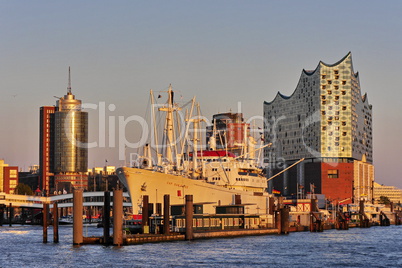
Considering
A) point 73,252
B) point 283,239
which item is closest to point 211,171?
point 283,239

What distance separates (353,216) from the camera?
17875 cm

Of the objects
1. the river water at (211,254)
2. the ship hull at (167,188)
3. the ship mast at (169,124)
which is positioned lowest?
the river water at (211,254)

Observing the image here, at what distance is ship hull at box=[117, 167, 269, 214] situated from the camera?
136m

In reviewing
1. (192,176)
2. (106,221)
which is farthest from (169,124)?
(106,221)

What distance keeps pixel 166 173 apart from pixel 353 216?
56.1 metres

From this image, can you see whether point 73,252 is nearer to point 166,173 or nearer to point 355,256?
point 355,256

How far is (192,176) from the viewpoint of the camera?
15025 centimetres

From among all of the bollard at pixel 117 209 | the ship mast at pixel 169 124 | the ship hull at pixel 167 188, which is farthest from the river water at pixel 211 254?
the ship mast at pixel 169 124

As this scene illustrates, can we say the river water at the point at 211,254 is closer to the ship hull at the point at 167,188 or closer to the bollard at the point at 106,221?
the bollard at the point at 106,221

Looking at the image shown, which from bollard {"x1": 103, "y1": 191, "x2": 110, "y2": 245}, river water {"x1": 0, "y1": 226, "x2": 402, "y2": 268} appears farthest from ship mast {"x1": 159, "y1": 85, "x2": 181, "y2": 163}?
bollard {"x1": 103, "y1": 191, "x2": 110, "y2": 245}

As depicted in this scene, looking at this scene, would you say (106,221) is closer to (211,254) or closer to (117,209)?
(117,209)

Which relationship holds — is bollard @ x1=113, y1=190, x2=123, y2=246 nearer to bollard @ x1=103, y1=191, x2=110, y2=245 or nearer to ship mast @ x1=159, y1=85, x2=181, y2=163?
bollard @ x1=103, y1=191, x2=110, y2=245

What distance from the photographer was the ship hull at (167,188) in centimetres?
13562

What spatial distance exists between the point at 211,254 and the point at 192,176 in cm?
7134
